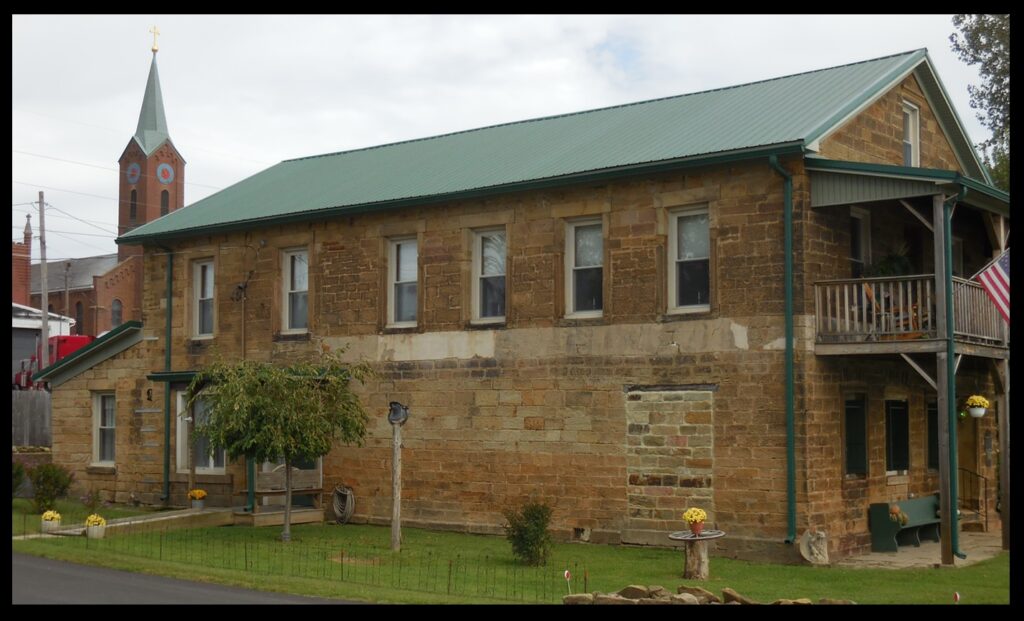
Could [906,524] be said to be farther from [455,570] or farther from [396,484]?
[396,484]

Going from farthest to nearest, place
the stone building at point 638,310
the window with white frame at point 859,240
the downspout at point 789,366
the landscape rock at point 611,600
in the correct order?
the window with white frame at point 859,240, the stone building at point 638,310, the downspout at point 789,366, the landscape rock at point 611,600

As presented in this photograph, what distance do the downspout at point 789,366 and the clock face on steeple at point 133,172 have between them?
225 feet

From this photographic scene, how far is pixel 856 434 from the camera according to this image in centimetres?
1975

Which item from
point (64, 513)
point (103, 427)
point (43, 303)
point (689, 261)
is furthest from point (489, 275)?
point (43, 303)

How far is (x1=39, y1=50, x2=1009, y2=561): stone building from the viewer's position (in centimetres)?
1867

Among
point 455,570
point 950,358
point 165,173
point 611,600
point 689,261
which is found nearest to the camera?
point 611,600

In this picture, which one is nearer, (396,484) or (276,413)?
(396,484)

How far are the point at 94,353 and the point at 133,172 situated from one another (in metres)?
56.6

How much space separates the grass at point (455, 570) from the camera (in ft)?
49.1

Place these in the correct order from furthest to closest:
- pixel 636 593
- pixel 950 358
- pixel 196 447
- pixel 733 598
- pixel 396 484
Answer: pixel 196 447 < pixel 396 484 < pixel 950 358 < pixel 636 593 < pixel 733 598

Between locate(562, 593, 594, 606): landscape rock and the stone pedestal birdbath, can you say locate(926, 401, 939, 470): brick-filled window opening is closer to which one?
the stone pedestal birdbath

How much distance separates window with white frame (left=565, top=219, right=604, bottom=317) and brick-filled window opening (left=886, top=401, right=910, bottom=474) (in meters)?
5.10

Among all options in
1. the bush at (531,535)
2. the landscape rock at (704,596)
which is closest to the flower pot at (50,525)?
the bush at (531,535)

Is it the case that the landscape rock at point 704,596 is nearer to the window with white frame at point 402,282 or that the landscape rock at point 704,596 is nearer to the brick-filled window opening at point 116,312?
the window with white frame at point 402,282
